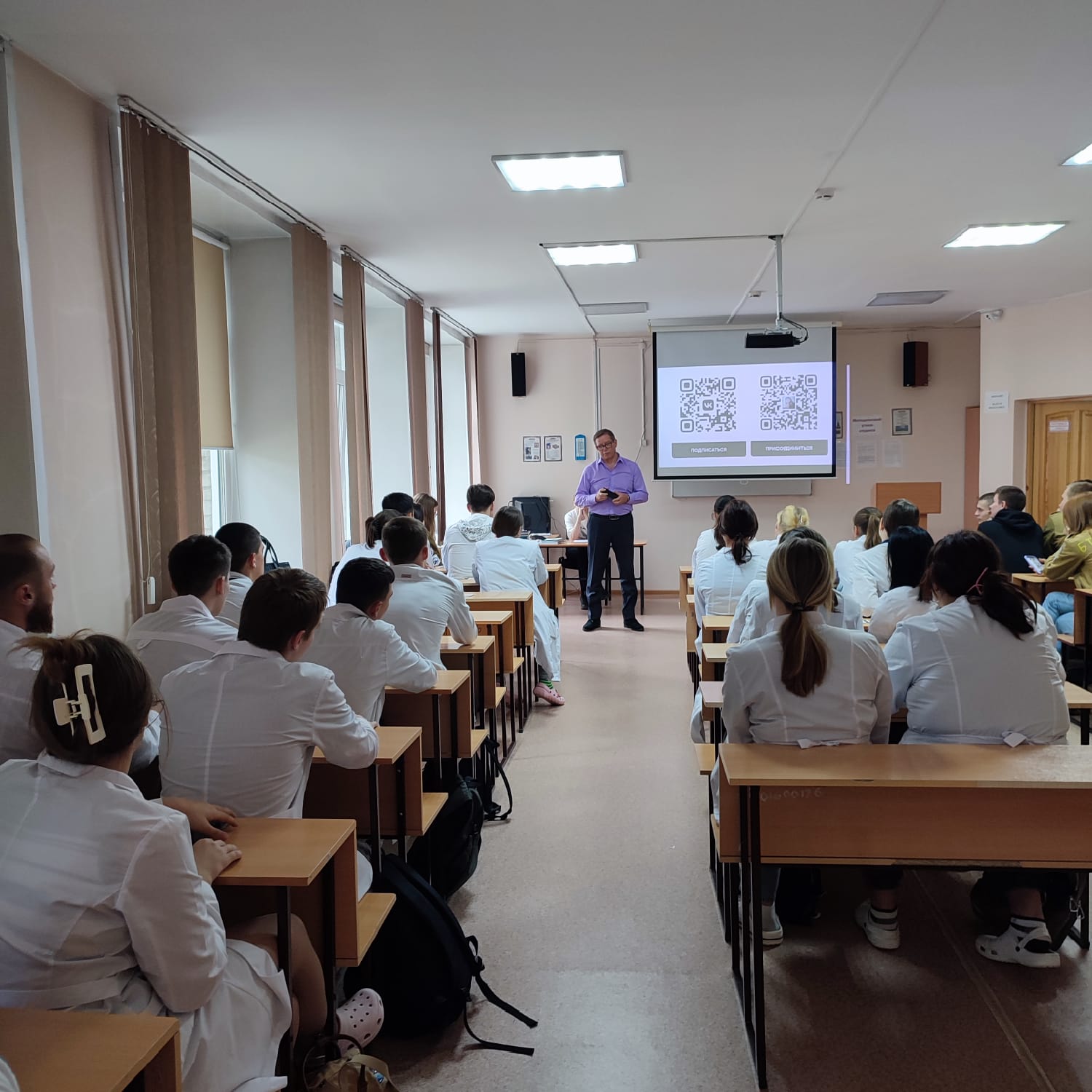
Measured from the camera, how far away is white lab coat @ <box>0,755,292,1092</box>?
1.39 m

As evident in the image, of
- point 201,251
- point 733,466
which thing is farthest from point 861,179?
point 733,466

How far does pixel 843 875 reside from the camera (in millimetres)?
3225

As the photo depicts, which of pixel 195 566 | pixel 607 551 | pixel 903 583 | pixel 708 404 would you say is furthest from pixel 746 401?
pixel 195 566

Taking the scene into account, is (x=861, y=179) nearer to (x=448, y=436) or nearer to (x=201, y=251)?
(x=201, y=251)

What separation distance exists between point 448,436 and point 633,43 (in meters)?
7.04

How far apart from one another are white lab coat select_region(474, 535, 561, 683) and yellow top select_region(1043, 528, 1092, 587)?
3.08m

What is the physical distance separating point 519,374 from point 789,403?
2.94m

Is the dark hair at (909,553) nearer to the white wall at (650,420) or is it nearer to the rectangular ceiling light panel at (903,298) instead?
the rectangular ceiling light panel at (903,298)

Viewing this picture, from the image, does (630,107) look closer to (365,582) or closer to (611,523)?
(365,582)

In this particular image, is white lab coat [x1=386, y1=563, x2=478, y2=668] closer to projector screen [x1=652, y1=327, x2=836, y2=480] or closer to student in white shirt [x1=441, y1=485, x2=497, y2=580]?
student in white shirt [x1=441, y1=485, x2=497, y2=580]

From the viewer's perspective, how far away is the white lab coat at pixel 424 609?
364 centimetres

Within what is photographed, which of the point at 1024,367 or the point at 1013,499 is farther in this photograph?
the point at 1024,367

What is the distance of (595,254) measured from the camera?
619cm

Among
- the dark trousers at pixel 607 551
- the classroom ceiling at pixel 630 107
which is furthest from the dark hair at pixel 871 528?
the dark trousers at pixel 607 551
